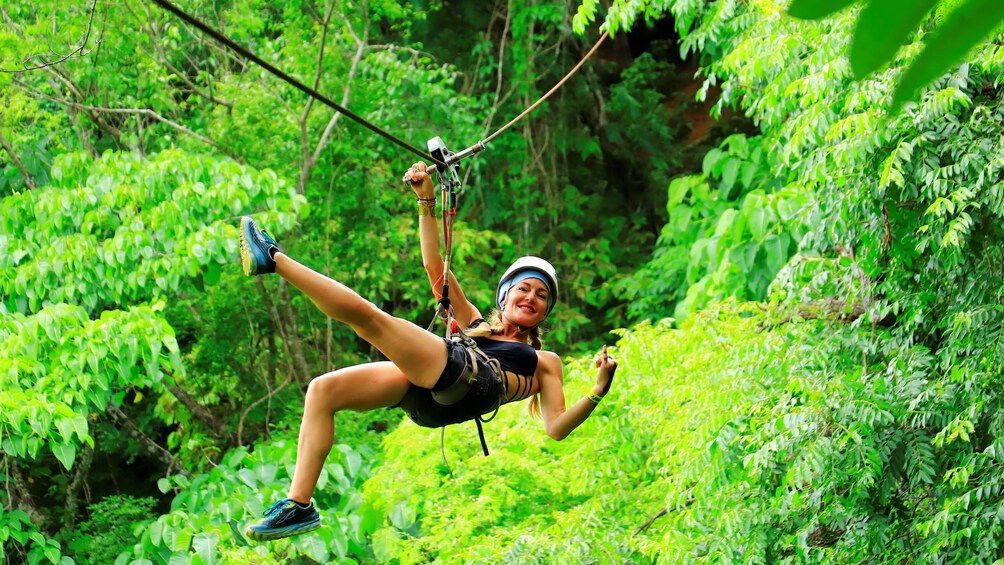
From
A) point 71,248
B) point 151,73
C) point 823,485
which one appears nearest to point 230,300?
point 151,73

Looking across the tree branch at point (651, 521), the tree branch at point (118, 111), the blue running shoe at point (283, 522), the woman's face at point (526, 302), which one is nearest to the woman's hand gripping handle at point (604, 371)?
the woman's face at point (526, 302)

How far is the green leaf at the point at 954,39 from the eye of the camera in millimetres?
470

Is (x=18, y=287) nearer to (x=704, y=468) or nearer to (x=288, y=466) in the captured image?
(x=288, y=466)

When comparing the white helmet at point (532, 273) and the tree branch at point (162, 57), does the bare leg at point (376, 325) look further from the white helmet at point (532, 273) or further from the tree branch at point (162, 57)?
the tree branch at point (162, 57)

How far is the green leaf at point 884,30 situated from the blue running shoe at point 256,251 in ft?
6.87

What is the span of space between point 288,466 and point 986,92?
3.82m

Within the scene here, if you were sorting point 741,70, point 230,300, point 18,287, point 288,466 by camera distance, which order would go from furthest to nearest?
point 230,300 → point 288,466 → point 18,287 → point 741,70

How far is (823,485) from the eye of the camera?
3998 mm

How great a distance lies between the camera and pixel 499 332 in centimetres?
306

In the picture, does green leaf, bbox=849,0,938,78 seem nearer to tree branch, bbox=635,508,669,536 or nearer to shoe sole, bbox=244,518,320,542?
shoe sole, bbox=244,518,320,542

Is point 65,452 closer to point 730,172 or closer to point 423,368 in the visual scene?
point 423,368

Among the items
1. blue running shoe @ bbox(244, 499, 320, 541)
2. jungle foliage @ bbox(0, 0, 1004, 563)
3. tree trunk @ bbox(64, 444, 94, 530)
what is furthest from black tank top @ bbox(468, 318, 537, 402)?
tree trunk @ bbox(64, 444, 94, 530)

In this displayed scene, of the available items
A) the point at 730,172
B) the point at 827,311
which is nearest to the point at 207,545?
the point at 827,311

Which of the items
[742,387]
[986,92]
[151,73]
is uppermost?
[151,73]
